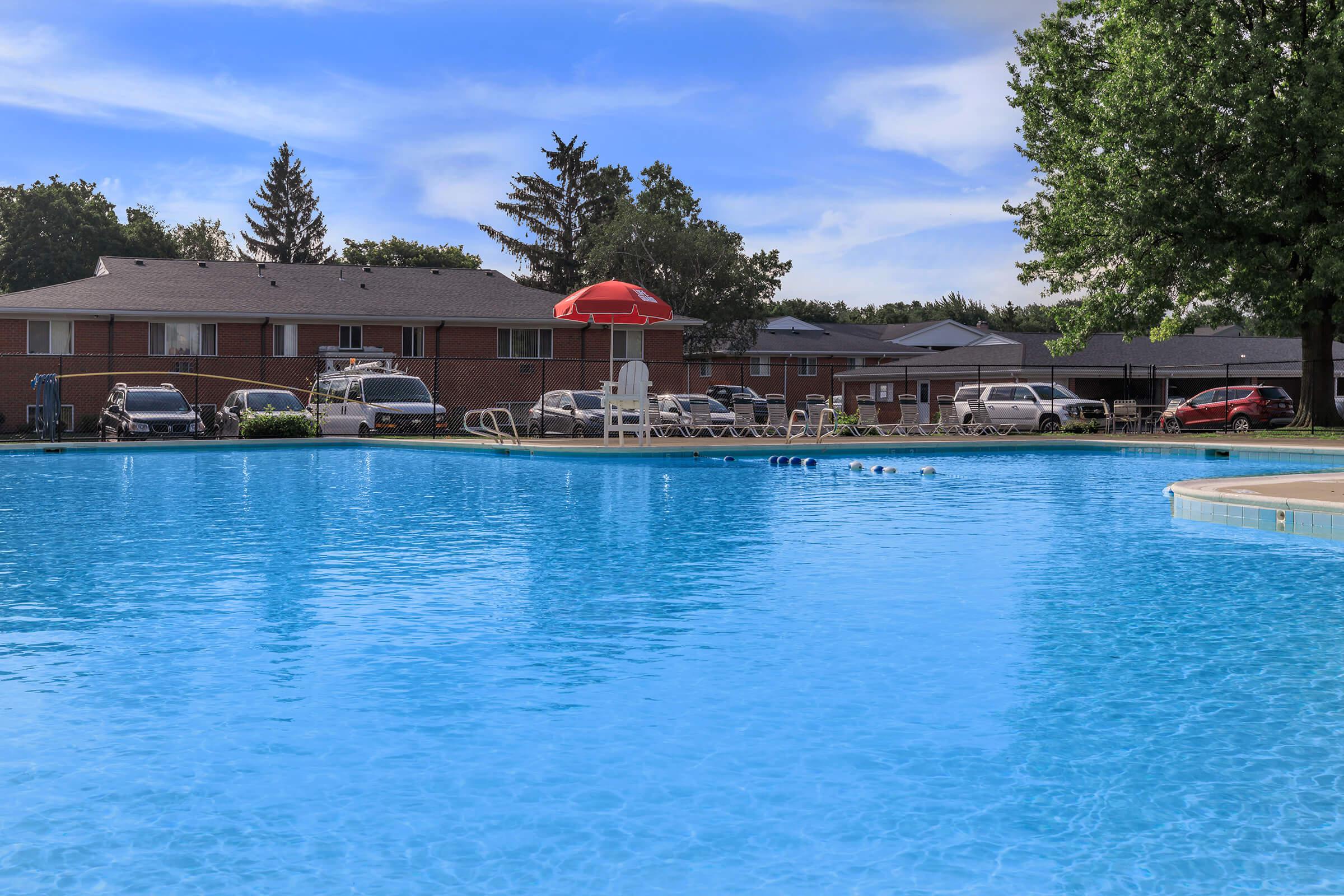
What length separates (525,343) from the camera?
43.4 m

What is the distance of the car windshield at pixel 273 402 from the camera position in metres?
29.3

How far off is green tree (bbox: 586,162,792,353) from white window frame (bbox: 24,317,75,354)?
86.3 feet

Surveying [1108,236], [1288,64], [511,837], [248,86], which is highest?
[1288,64]

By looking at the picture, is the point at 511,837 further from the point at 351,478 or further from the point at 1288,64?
the point at 1288,64

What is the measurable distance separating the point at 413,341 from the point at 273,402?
12665 millimetres

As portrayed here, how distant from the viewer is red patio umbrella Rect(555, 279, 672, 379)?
78.3 feet

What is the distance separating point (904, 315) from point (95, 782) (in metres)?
95.1

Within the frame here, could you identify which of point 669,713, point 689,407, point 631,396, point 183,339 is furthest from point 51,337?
point 669,713

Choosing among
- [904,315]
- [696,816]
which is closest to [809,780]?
[696,816]

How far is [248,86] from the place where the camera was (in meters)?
25.1

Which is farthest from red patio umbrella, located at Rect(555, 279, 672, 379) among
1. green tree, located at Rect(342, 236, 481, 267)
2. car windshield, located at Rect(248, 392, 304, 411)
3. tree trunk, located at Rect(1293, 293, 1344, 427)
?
green tree, located at Rect(342, 236, 481, 267)

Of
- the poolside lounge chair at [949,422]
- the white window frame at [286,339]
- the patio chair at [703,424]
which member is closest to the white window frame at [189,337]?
the white window frame at [286,339]

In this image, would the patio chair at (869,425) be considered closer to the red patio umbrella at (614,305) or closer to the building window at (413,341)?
the red patio umbrella at (614,305)

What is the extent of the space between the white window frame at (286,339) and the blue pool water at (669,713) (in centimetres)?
2912
